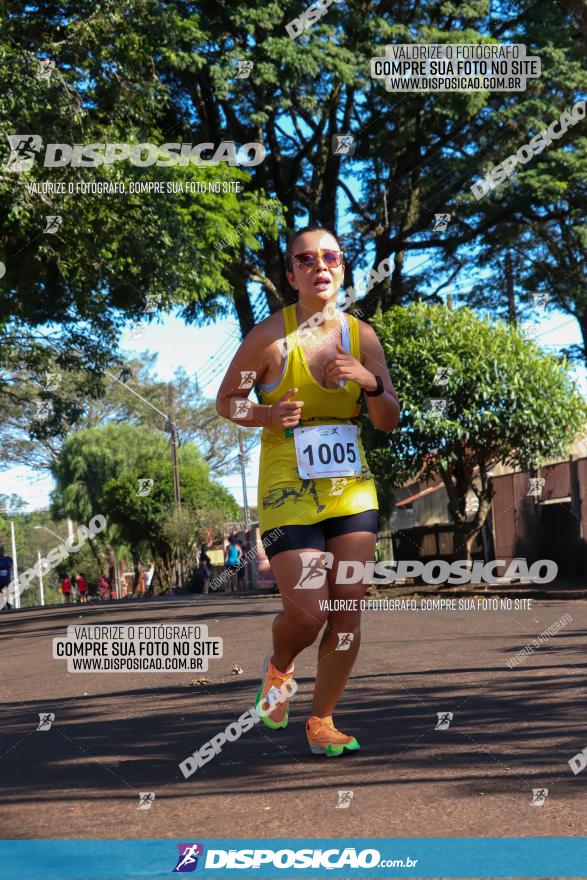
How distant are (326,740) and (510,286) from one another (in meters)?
22.5

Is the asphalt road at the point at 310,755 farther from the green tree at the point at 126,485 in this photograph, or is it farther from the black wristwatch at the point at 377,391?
the green tree at the point at 126,485

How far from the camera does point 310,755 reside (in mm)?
5008

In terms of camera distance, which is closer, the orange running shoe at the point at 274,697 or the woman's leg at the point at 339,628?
the woman's leg at the point at 339,628

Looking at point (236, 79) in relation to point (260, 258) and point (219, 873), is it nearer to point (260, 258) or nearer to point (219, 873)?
point (260, 258)

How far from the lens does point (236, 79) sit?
20.4 metres

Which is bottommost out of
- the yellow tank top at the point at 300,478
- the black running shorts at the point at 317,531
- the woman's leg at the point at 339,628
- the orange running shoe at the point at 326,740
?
the orange running shoe at the point at 326,740

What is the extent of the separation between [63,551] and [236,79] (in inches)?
323

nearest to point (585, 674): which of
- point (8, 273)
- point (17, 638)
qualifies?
point (17, 638)

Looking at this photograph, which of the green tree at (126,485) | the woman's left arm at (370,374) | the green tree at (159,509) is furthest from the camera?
the green tree at (126,485)

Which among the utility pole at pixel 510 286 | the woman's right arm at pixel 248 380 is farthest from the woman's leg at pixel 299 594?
the utility pole at pixel 510 286

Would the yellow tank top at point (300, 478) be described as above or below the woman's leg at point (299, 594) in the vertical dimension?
above

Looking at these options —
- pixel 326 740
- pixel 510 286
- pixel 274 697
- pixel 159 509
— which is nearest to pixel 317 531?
pixel 274 697

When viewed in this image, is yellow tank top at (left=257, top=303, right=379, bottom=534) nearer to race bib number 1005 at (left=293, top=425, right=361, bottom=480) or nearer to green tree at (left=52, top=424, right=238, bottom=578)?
race bib number 1005 at (left=293, top=425, right=361, bottom=480)

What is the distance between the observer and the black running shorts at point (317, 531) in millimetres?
4719
